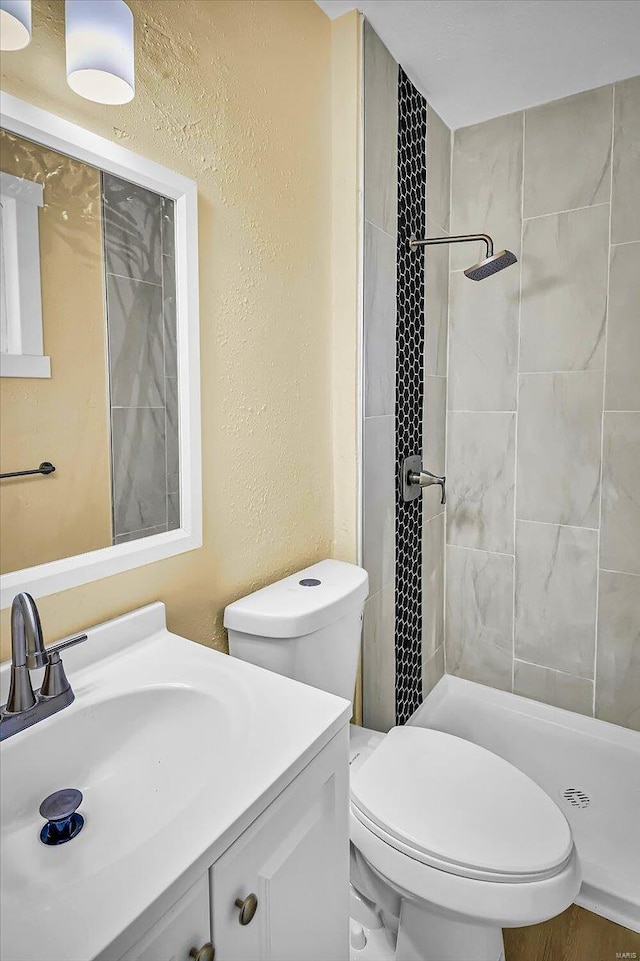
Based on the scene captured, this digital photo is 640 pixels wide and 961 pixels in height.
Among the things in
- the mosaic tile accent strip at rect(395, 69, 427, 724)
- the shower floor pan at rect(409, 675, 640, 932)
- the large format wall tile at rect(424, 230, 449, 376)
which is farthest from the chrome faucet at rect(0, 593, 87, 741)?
the large format wall tile at rect(424, 230, 449, 376)

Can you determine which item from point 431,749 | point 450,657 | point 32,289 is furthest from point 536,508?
point 32,289

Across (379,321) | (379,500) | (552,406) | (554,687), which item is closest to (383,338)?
(379,321)

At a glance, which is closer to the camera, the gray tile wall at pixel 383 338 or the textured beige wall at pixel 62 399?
the textured beige wall at pixel 62 399

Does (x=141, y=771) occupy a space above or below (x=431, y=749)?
above

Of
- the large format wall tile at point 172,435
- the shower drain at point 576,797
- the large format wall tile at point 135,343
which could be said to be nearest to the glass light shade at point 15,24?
the large format wall tile at point 135,343

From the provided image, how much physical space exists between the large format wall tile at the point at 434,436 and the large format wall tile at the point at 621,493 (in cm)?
57

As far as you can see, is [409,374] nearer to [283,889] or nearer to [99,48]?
[99,48]

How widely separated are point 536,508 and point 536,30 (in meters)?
1.46

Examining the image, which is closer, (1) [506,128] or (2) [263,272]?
(2) [263,272]

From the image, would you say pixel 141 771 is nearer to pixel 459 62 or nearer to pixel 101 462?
pixel 101 462

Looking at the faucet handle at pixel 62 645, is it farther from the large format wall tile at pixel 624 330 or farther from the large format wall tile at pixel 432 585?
the large format wall tile at pixel 624 330

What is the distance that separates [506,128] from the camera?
199cm

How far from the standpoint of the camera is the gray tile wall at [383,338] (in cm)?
158

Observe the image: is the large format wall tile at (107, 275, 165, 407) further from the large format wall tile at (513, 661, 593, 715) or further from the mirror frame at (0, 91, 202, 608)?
the large format wall tile at (513, 661, 593, 715)
